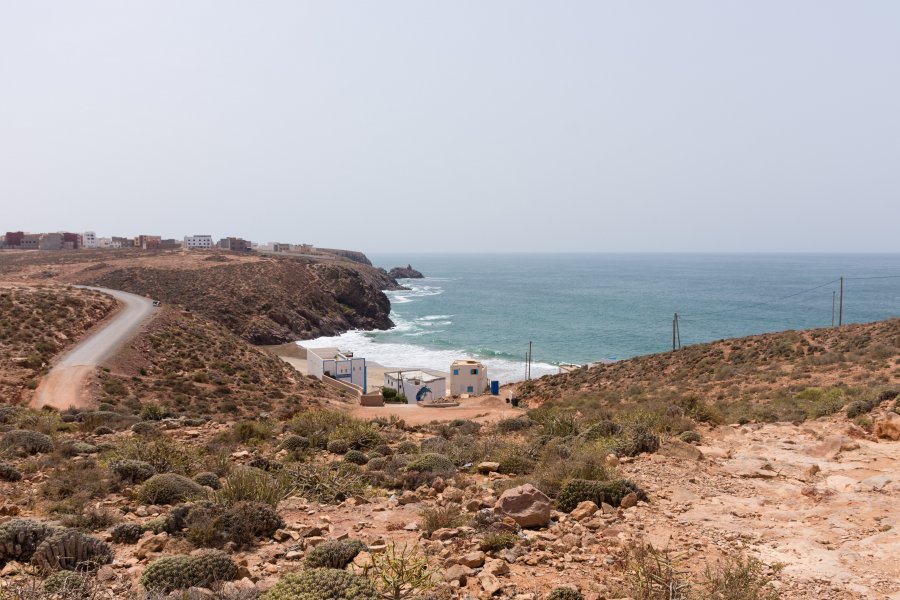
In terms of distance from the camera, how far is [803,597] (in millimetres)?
5273

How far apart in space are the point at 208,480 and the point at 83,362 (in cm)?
2377

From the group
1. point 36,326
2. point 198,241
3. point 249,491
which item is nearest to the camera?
point 249,491

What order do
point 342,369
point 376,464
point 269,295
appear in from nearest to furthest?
point 376,464 → point 342,369 → point 269,295

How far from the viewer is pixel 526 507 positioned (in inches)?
281

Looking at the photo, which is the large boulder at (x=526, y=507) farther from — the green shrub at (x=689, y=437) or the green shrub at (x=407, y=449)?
the green shrub at (x=689, y=437)

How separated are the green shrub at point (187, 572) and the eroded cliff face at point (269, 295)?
58.4 metres

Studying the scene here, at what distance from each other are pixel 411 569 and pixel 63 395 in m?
23.8

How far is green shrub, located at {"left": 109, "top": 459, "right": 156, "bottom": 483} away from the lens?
9.11 m

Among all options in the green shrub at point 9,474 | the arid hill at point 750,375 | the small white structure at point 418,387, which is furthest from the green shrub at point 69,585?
the small white structure at point 418,387

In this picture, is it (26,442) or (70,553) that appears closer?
(70,553)

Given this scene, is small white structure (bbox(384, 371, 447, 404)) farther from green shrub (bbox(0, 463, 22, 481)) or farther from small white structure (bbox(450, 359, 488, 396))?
green shrub (bbox(0, 463, 22, 481))

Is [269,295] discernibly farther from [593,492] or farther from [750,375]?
[593,492]

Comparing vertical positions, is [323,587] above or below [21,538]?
above

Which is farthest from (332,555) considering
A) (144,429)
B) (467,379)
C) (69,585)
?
(467,379)
